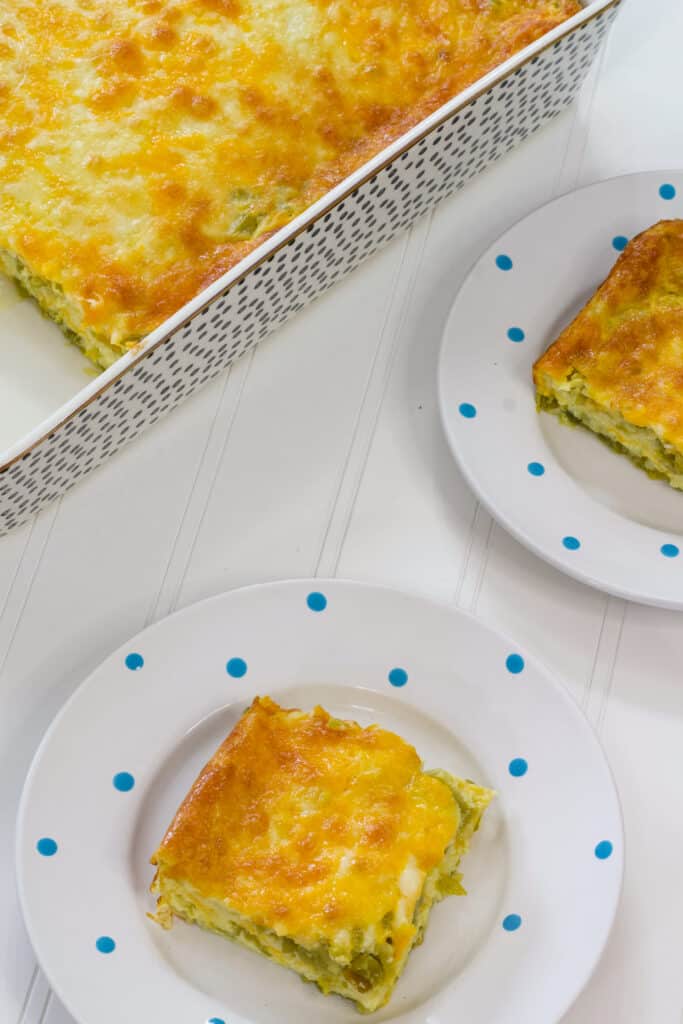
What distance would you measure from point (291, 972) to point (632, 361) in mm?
1240

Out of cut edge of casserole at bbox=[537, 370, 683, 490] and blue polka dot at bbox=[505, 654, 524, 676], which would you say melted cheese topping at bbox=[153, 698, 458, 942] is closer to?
blue polka dot at bbox=[505, 654, 524, 676]

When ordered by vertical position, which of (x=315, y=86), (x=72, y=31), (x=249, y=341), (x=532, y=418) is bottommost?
(x=532, y=418)

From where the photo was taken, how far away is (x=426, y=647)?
2252 mm

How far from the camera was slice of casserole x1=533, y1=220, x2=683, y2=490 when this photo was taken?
7.84ft

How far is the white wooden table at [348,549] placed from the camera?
2.21 m

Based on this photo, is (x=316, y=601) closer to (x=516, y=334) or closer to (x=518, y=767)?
(x=518, y=767)

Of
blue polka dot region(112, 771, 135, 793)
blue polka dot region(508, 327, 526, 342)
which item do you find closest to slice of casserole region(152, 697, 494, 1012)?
blue polka dot region(112, 771, 135, 793)

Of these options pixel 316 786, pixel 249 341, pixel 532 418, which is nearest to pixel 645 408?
pixel 532 418

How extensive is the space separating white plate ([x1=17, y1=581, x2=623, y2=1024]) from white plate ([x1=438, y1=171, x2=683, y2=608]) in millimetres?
243

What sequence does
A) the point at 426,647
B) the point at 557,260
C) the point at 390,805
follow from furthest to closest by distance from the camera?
the point at 557,260, the point at 426,647, the point at 390,805

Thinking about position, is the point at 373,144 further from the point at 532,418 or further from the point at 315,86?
the point at 532,418

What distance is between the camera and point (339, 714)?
89.2 inches

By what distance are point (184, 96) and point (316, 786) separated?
124 centimetres

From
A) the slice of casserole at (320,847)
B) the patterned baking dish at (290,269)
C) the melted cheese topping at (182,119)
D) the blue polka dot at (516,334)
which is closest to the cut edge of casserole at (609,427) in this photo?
the blue polka dot at (516,334)
